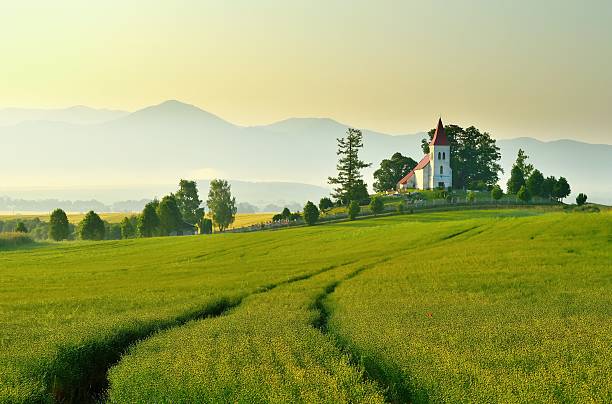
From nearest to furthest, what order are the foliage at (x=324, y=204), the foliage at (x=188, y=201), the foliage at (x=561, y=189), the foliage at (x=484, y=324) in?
the foliage at (x=484, y=324) → the foliage at (x=561, y=189) → the foliage at (x=324, y=204) → the foliage at (x=188, y=201)

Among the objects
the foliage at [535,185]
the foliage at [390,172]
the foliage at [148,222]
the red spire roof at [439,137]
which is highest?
the red spire roof at [439,137]

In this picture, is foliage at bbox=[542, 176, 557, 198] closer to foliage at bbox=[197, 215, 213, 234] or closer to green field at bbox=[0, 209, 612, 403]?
foliage at bbox=[197, 215, 213, 234]

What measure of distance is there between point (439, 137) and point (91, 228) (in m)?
100.0

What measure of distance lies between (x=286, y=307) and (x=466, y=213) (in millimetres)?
81008

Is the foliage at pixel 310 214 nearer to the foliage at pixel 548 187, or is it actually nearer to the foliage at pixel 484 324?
the foliage at pixel 484 324

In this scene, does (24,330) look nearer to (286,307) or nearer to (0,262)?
(286,307)

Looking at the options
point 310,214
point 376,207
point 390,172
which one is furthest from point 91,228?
point 390,172

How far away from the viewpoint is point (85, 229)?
4107 inches

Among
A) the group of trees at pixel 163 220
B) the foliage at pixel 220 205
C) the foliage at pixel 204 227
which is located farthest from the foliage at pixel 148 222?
the foliage at pixel 220 205

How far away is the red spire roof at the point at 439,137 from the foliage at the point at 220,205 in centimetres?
6019

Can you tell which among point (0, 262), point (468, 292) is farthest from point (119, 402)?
point (0, 262)

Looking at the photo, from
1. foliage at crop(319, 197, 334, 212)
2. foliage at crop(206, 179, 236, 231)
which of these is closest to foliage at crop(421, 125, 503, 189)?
foliage at crop(319, 197, 334, 212)

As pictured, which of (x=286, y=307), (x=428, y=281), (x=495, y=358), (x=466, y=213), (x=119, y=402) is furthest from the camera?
(x=466, y=213)

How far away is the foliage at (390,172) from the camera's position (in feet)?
559
